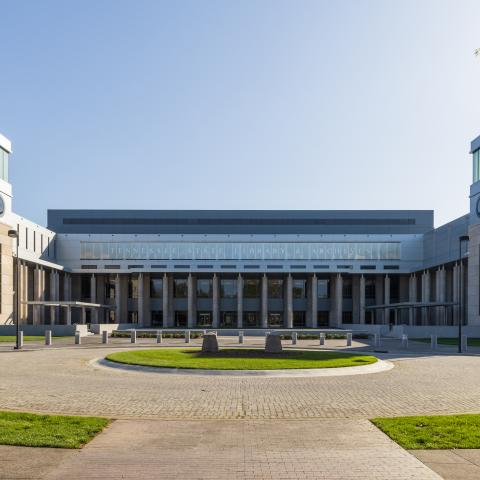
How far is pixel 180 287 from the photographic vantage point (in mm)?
82250

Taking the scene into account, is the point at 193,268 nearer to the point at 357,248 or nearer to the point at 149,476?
the point at 357,248

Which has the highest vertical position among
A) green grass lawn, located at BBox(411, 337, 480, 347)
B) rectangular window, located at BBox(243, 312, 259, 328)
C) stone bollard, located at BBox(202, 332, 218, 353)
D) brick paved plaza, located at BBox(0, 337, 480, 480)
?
brick paved plaza, located at BBox(0, 337, 480, 480)

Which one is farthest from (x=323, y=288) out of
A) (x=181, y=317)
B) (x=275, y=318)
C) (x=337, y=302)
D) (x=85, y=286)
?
(x=85, y=286)

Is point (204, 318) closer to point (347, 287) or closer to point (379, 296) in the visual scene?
point (347, 287)

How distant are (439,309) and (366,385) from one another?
53.7 m

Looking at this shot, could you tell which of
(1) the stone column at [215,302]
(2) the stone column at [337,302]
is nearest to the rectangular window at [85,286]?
(1) the stone column at [215,302]

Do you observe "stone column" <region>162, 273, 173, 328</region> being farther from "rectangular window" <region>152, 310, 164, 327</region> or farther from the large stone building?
"rectangular window" <region>152, 310, 164, 327</region>

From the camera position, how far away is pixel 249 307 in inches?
3238

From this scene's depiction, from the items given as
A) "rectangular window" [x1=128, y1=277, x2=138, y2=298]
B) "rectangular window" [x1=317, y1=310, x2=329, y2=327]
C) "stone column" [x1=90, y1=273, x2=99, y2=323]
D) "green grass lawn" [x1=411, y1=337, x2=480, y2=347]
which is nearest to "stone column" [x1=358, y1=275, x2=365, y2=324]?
"rectangular window" [x1=317, y1=310, x2=329, y2=327]

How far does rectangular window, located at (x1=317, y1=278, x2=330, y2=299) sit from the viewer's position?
82.6 metres

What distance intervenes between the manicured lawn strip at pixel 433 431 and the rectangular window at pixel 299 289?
70.4m

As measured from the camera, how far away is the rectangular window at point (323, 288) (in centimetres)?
8262

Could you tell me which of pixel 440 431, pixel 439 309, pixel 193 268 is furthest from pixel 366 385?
pixel 193 268

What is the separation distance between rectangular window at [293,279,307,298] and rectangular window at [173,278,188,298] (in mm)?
17360
